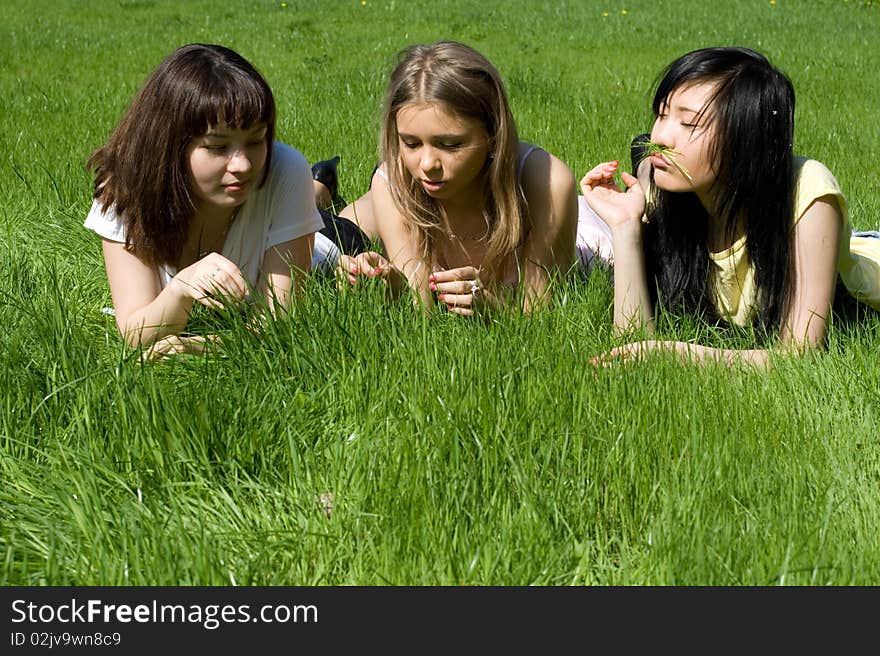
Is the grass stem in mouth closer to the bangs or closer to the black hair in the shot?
the black hair

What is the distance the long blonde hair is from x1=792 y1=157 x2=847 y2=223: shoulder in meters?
0.93

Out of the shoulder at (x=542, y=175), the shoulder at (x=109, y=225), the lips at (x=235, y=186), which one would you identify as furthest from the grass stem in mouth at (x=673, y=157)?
the shoulder at (x=109, y=225)

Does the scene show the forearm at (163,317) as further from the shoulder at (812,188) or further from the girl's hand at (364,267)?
the shoulder at (812,188)

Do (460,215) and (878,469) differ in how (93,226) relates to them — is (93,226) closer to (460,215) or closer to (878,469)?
(460,215)

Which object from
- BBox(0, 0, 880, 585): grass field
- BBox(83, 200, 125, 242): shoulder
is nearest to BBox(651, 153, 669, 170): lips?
BBox(0, 0, 880, 585): grass field

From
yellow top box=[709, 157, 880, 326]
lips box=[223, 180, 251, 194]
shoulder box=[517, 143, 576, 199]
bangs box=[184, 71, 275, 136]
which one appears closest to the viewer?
bangs box=[184, 71, 275, 136]

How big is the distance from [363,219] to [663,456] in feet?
7.38

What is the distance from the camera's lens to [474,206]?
3691mm

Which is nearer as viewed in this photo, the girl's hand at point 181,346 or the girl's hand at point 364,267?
the girl's hand at point 181,346

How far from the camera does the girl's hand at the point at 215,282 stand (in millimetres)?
3075

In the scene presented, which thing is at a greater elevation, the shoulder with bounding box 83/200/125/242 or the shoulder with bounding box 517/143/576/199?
the shoulder with bounding box 517/143/576/199

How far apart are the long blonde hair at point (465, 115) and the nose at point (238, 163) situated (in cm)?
54

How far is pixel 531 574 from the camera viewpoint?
2002 millimetres

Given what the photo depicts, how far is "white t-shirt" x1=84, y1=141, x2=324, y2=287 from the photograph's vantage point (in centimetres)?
352
